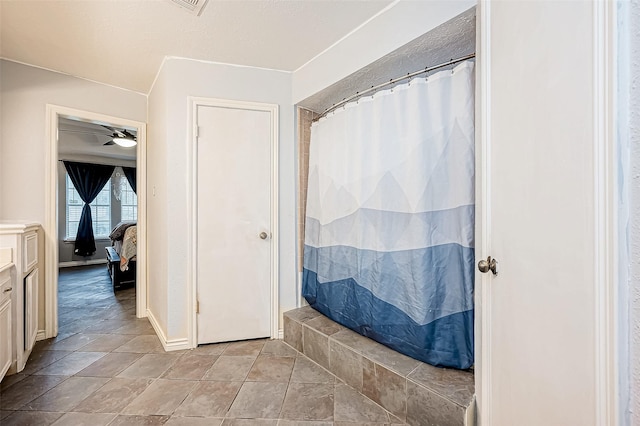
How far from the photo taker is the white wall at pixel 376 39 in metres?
1.39

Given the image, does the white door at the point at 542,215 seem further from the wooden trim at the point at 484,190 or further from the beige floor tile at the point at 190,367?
the beige floor tile at the point at 190,367

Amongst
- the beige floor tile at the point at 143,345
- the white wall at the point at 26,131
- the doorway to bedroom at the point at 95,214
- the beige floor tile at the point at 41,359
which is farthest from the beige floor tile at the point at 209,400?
the doorway to bedroom at the point at 95,214

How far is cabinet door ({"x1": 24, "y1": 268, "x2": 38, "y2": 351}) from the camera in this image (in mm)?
1939

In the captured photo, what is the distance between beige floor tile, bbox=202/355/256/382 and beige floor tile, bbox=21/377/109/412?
0.62 m

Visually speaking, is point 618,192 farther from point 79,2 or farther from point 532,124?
point 79,2

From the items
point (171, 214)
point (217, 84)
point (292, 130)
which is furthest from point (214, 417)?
point (217, 84)

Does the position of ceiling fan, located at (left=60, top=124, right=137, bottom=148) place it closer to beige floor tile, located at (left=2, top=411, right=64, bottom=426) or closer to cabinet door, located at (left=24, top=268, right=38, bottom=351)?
cabinet door, located at (left=24, top=268, right=38, bottom=351)

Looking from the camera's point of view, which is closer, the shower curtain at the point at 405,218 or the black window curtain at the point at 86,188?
the shower curtain at the point at 405,218

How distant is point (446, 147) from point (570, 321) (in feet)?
3.24

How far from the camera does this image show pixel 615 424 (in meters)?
0.60

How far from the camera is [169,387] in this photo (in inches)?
66.5

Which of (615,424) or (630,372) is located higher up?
(630,372)

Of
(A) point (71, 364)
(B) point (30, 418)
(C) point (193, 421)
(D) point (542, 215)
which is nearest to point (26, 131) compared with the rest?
(A) point (71, 364)

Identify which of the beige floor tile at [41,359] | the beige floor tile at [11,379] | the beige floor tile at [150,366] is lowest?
the beige floor tile at [150,366]
